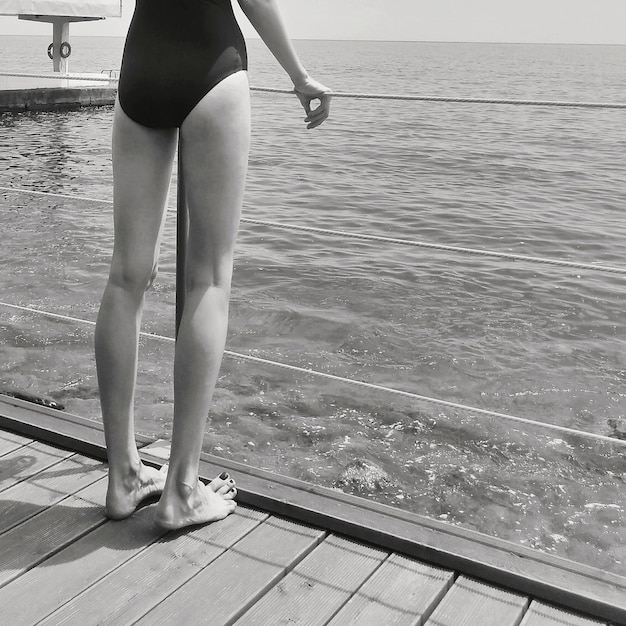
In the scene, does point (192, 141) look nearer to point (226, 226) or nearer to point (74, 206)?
point (226, 226)

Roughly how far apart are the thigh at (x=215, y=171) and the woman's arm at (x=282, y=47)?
9 cm

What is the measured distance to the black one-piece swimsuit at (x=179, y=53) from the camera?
1.50 metres

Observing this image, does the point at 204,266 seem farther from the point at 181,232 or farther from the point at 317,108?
the point at 317,108

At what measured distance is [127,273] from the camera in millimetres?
1639

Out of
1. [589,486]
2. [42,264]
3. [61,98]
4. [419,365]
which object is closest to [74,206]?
[42,264]

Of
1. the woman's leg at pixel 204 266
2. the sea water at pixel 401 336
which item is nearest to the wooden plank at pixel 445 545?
the woman's leg at pixel 204 266

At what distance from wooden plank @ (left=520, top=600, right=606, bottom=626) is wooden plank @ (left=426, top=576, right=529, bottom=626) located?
0.02m

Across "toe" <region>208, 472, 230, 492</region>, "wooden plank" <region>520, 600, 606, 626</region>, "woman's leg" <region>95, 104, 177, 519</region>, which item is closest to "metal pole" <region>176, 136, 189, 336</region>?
"woman's leg" <region>95, 104, 177, 519</region>

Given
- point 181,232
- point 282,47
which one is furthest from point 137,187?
point 282,47

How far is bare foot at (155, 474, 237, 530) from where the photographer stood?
1701mm

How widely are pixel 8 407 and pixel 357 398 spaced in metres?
2.46

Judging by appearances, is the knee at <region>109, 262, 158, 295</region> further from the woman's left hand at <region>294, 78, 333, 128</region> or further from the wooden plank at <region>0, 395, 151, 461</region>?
the wooden plank at <region>0, 395, 151, 461</region>

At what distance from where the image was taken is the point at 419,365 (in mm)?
5188

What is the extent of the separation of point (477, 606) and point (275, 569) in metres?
0.39
